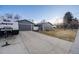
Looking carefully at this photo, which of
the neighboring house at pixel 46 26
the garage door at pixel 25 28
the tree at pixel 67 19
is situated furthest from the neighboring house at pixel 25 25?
the tree at pixel 67 19

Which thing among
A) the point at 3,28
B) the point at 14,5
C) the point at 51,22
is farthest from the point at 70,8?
the point at 3,28

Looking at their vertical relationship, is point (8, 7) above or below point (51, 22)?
above

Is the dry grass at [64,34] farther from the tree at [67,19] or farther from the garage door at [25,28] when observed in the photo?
the garage door at [25,28]

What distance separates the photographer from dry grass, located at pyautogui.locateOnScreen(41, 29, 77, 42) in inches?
99.9

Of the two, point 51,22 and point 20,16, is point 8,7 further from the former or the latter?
point 51,22

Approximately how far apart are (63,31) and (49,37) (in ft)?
0.59

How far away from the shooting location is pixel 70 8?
2516mm

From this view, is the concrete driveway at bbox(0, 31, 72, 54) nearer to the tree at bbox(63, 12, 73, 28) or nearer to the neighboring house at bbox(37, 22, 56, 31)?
the neighboring house at bbox(37, 22, 56, 31)

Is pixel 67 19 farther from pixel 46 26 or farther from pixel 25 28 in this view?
pixel 25 28

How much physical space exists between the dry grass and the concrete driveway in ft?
0.14

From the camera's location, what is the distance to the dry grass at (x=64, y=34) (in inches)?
99.9

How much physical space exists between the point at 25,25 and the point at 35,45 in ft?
0.87

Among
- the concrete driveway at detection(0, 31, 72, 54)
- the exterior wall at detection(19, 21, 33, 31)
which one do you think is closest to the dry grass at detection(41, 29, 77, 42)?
the concrete driveway at detection(0, 31, 72, 54)
